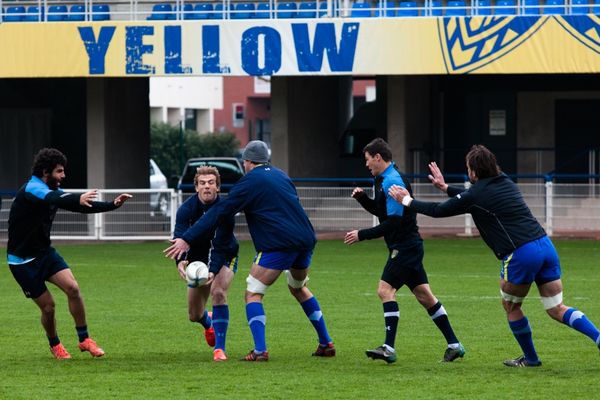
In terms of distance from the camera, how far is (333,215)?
28.5 meters

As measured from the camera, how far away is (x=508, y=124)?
33.4 metres

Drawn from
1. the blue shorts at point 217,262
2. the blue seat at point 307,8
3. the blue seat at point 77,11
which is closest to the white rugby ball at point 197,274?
the blue shorts at point 217,262

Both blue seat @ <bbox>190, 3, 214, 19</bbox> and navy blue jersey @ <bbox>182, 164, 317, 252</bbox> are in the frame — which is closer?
navy blue jersey @ <bbox>182, 164, 317, 252</bbox>

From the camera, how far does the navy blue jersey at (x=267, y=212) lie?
11.0 meters

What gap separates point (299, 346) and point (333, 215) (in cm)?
1594

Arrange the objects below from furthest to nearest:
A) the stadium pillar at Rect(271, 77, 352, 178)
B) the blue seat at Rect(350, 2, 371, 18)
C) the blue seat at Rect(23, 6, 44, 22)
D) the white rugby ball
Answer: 1. the stadium pillar at Rect(271, 77, 352, 178)
2. the blue seat at Rect(23, 6, 44, 22)
3. the blue seat at Rect(350, 2, 371, 18)
4. the white rugby ball

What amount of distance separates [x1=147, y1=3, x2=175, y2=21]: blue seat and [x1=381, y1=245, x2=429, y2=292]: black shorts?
1859 cm

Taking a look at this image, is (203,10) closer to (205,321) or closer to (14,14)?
(14,14)

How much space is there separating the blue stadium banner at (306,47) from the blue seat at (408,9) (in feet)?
3.87

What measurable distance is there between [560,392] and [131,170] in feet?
78.7

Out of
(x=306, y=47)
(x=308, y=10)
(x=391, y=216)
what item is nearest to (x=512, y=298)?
(x=391, y=216)

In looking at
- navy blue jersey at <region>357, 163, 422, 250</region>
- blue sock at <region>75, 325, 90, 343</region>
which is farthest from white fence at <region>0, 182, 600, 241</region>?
navy blue jersey at <region>357, 163, 422, 250</region>

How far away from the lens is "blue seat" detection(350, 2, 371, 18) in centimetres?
2820

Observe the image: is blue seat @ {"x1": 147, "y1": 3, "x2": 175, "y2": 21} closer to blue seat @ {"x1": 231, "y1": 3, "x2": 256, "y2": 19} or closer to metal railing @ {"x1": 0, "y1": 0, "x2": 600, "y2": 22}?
metal railing @ {"x1": 0, "y1": 0, "x2": 600, "y2": 22}
